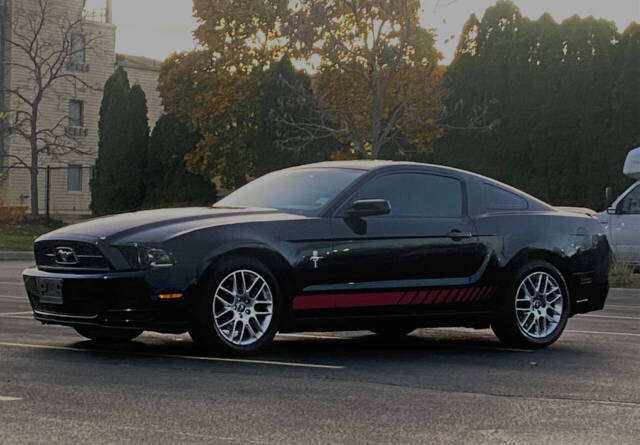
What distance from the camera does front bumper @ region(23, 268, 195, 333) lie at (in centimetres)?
957

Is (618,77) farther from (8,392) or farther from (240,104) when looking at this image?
(8,392)

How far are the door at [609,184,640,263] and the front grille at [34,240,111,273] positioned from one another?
16.3 meters

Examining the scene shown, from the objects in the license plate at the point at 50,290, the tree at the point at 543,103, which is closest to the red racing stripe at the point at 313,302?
the license plate at the point at 50,290

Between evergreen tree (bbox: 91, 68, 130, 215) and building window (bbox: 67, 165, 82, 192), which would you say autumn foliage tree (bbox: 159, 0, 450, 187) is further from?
building window (bbox: 67, 165, 82, 192)

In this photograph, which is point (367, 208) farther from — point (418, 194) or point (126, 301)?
point (126, 301)

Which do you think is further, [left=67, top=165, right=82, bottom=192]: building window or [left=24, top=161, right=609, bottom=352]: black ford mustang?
[left=67, top=165, right=82, bottom=192]: building window

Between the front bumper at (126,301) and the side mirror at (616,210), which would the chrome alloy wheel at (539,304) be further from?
the side mirror at (616,210)

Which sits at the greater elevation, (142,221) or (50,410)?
(142,221)

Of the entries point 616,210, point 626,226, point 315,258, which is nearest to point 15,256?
point 616,210

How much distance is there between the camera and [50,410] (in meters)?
7.09

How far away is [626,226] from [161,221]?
16.3 meters

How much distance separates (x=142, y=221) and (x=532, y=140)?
38.7 meters

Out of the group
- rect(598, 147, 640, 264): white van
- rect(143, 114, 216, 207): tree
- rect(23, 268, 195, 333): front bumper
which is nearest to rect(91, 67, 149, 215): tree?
rect(143, 114, 216, 207): tree

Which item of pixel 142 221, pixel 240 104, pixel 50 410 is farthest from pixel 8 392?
pixel 240 104
